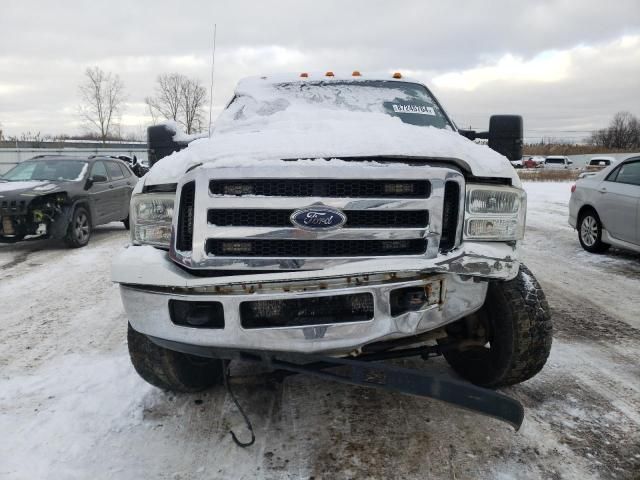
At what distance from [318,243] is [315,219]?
11 centimetres

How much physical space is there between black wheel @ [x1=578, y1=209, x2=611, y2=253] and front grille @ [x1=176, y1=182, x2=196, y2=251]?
22.0 ft

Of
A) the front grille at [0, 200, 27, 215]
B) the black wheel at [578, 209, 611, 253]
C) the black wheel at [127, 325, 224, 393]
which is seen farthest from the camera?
the front grille at [0, 200, 27, 215]

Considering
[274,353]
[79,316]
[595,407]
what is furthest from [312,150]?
[79,316]

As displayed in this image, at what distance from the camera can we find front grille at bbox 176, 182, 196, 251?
233 centimetres

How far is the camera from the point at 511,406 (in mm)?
2115

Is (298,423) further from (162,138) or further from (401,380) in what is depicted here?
(162,138)

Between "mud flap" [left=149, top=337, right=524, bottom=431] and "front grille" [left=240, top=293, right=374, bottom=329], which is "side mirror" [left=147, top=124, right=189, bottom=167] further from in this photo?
"front grille" [left=240, top=293, right=374, bottom=329]

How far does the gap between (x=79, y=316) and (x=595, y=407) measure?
4.18m

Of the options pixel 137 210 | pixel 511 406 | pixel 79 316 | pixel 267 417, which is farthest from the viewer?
pixel 79 316

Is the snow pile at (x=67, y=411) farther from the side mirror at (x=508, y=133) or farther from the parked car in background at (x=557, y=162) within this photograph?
the parked car in background at (x=557, y=162)

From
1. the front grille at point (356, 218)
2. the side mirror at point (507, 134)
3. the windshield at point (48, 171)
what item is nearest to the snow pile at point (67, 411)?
the front grille at point (356, 218)

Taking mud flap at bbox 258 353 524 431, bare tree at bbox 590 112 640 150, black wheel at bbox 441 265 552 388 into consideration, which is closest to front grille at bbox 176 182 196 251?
mud flap at bbox 258 353 524 431

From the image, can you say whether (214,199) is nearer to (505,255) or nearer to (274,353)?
(274,353)

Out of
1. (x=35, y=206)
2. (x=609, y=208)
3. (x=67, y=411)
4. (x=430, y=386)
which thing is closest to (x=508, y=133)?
(x=430, y=386)
